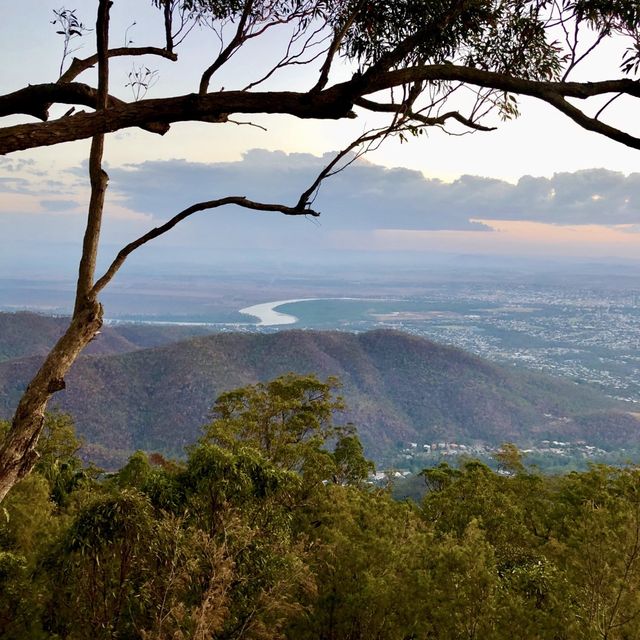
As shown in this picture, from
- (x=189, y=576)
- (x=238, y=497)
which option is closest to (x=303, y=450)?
(x=238, y=497)

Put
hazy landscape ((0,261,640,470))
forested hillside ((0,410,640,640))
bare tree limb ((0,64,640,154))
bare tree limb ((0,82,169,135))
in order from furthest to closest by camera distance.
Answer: hazy landscape ((0,261,640,470)) < forested hillside ((0,410,640,640)) < bare tree limb ((0,82,169,135)) < bare tree limb ((0,64,640,154))

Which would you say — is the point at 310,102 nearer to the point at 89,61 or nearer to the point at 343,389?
the point at 89,61

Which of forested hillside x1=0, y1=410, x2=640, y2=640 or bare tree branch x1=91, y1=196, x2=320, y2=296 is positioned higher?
bare tree branch x1=91, y1=196, x2=320, y2=296

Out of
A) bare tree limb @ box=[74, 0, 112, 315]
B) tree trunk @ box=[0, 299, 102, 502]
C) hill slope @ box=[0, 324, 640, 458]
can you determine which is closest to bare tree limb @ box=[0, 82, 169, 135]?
bare tree limb @ box=[74, 0, 112, 315]

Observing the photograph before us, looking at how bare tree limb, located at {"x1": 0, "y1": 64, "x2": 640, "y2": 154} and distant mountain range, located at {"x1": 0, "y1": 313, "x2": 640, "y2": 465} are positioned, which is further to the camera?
distant mountain range, located at {"x1": 0, "y1": 313, "x2": 640, "y2": 465}

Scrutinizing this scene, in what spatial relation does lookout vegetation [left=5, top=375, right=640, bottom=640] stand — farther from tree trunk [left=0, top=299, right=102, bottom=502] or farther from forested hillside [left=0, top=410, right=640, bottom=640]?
tree trunk [left=0, top=299, right=102, bottom=502]
